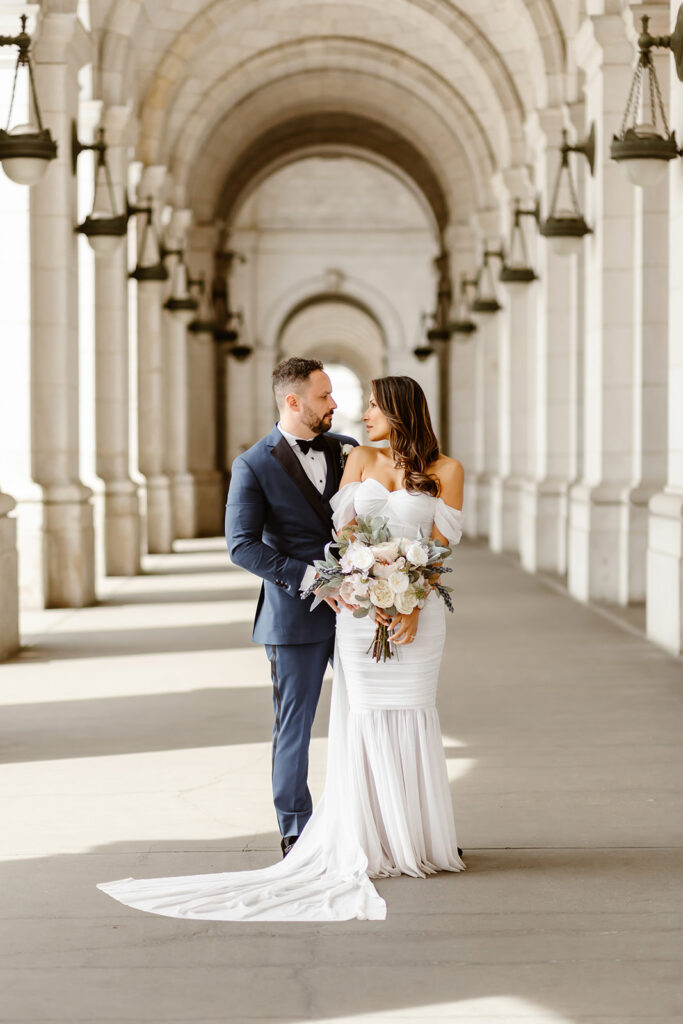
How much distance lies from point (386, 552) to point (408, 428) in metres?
0.47

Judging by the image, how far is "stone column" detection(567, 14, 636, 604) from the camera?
46.1 feet

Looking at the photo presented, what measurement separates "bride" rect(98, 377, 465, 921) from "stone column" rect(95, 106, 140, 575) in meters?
12.8

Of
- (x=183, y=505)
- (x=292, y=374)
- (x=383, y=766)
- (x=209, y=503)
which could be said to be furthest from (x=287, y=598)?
(x=209, y=503)

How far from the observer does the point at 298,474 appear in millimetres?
5676

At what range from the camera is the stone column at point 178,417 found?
2597 cm

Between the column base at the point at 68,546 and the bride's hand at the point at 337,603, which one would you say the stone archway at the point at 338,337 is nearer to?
the column base at the point at 68,546

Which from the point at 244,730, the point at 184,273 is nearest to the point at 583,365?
the point at 184,273

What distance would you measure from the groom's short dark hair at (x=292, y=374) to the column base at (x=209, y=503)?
Result: 924 inches

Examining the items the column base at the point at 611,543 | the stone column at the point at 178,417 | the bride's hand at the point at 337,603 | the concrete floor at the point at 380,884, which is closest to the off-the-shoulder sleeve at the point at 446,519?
the bride's hand at the point at 337,603

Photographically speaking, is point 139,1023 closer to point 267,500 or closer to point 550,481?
point 267,500

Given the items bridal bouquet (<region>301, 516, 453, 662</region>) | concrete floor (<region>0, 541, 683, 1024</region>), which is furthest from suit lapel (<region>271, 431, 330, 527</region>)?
concrete floor (<region>0, 541, 683, 1024</region>)

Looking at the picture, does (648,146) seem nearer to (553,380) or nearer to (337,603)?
(337,603)

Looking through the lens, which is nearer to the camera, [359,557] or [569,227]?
[359,557]

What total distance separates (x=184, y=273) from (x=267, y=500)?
63.3 feet
